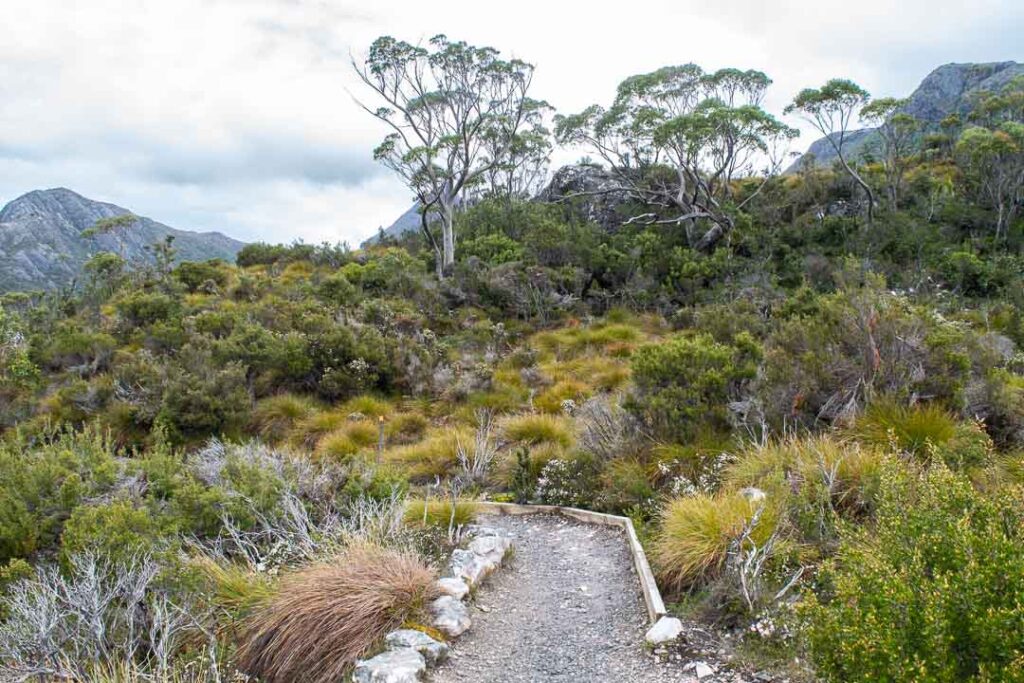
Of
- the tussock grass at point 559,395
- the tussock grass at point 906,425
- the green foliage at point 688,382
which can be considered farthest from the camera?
the tussock grass at point 559,395

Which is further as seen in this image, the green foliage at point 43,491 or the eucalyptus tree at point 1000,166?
the eucalyptus tree at point 1000,166

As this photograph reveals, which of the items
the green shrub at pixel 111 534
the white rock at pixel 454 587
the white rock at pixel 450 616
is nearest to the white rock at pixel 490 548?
the white rock at pixel 454 587

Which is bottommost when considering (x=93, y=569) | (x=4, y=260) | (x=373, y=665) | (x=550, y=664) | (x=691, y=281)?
(x=550, y=664)

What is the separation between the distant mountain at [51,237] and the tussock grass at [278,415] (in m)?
74.9

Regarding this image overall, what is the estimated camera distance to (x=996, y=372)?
267 inches

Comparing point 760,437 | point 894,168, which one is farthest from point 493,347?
point 894,168

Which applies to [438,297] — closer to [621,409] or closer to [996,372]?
[621,409]

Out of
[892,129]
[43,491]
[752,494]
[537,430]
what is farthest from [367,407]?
[892,129]

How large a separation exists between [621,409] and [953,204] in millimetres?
17671

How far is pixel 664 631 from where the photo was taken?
13.1 feet

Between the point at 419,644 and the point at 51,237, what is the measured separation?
12322 cm

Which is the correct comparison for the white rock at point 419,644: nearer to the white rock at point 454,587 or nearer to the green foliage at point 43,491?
the white rock at point 454,587

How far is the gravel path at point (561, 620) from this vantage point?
384 cm

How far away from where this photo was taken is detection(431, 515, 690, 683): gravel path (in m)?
3.84
